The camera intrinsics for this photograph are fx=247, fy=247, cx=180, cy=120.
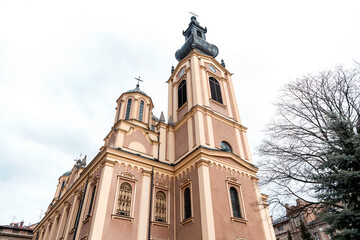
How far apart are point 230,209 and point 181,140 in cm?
607

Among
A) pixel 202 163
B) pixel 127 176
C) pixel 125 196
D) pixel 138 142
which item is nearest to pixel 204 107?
pixel 202 163

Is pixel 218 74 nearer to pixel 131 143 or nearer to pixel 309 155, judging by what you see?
pixel 131 143

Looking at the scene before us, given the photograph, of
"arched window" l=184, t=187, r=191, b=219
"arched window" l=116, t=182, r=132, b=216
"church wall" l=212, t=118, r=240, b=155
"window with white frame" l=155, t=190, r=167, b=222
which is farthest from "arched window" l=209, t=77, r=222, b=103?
"arched window" l=116, t=182, r=132, b=216

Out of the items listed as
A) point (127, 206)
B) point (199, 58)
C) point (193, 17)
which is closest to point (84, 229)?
point (127, 206)

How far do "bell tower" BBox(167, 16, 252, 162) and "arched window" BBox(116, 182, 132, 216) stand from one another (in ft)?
14.2

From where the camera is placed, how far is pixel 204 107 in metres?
17.9

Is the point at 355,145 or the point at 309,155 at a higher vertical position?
the point at 309,155

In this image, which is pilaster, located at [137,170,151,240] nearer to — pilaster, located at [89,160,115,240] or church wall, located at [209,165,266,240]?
pilaster, located at [89,160,115,240]

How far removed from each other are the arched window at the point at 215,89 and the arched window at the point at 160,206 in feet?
29.2

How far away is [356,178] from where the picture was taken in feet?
24.9

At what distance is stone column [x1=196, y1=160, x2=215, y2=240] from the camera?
39.2 feet

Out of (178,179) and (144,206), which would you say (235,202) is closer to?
(178,179)

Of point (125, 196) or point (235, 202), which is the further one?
point (235, 202)

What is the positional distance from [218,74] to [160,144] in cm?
903
